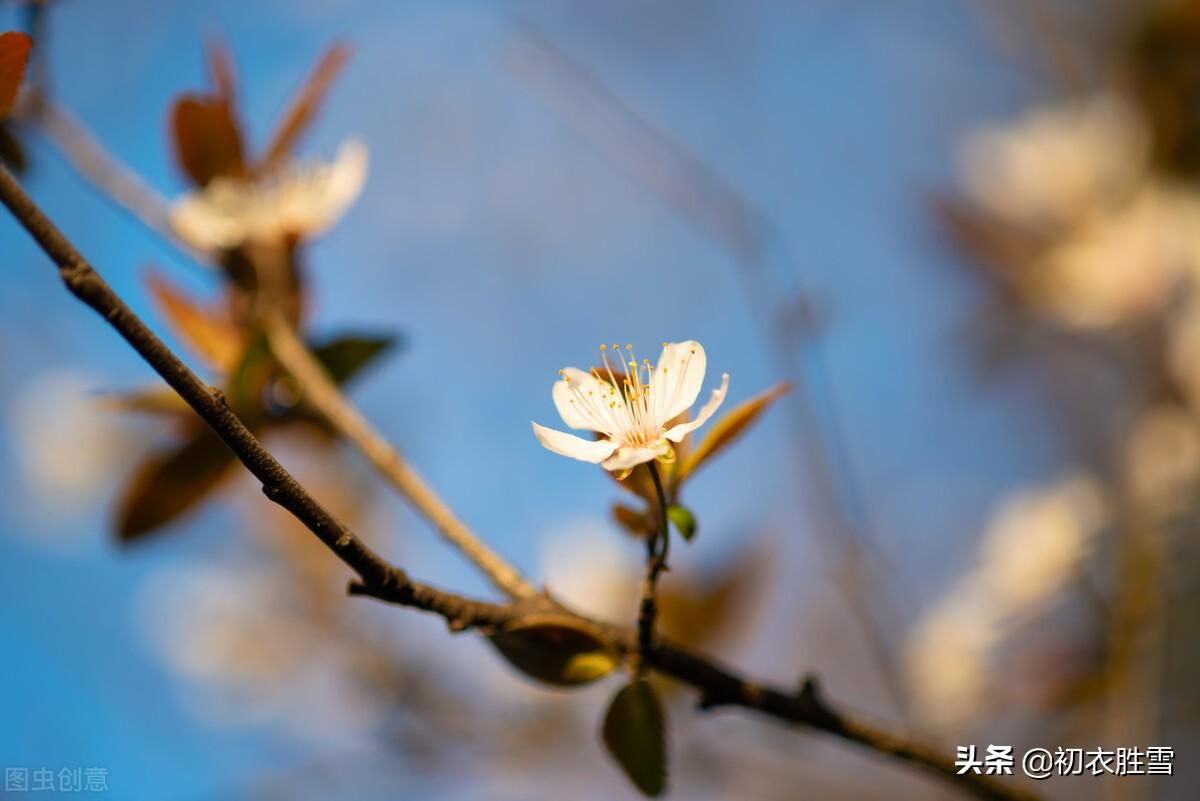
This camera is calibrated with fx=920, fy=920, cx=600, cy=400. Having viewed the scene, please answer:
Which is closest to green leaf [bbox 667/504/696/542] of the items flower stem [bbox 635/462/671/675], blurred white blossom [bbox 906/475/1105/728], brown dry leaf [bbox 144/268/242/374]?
flower stem [bbox 635/462/671/675]

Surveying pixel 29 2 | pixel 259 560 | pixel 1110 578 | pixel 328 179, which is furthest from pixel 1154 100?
pixel 259 560

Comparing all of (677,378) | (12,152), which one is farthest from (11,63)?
(677,378)

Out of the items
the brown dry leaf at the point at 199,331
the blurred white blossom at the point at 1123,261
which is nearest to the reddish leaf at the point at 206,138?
the brown dry leaf at the point at 199,331

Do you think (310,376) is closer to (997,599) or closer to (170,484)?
(170,484)

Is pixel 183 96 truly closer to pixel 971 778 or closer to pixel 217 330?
pixel 217 330

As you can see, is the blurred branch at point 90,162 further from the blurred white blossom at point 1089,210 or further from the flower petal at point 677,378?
the blurred white blossom at point 1089,210

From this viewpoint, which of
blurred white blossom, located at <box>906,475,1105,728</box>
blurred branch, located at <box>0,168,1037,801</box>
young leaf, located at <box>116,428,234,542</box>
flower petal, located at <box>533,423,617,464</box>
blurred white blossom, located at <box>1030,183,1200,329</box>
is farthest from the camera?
blurred white blossom, located at <box>1030,183,1200,329</box>

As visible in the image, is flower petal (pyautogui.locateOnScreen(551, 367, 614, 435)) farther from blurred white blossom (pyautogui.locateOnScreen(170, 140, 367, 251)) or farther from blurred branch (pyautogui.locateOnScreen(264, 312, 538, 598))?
blurred white blossom (pyautogui.locateOnScreen(170, 140, 367, 251))

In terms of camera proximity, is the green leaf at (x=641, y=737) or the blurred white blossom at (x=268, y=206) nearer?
the green leaf at (x=641, y=737)

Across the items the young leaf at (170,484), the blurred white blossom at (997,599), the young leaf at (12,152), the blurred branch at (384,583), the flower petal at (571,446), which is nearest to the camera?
the blurred branch at (384,583)
